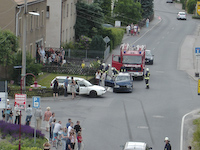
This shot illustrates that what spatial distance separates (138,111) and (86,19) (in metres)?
32.6

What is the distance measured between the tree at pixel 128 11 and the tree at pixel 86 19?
1831 cm

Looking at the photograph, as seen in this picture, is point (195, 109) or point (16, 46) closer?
point (195, 109)

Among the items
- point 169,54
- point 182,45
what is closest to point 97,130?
point 169,54

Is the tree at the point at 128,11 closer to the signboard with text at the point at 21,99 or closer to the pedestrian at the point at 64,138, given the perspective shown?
the pedestrian at the point at 64,138

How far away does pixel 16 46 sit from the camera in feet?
130

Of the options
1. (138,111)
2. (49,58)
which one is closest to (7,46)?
(49,58)

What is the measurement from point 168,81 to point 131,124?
15685 mm

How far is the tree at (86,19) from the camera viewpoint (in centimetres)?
6462

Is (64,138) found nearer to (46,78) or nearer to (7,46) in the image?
(7,46)

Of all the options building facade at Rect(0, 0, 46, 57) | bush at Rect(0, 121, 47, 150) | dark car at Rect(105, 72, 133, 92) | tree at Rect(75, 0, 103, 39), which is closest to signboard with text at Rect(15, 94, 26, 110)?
bush at Rect(0, 121, 47, 150)

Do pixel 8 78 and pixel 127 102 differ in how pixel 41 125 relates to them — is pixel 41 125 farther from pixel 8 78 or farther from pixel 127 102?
pixel 8 78

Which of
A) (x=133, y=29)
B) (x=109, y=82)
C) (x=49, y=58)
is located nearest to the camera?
(x=109, y=82)

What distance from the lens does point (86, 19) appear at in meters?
64.8

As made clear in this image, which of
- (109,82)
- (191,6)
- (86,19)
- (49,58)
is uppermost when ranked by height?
(191,6)
